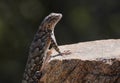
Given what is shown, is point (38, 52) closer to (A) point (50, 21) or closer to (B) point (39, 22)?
(A) point (50, 21)

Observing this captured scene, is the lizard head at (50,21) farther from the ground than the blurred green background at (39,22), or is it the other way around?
the lizard head at (50,21)

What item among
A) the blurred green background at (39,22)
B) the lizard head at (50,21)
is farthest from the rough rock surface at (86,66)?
the blurred green background at (39,22)

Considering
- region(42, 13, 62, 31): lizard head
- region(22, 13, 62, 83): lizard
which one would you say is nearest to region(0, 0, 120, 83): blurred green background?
region(42, 13, 62, 31): lizard head

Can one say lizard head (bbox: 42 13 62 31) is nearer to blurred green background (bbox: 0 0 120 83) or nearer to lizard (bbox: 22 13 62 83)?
lizard (bbox: 22 13 62 83)

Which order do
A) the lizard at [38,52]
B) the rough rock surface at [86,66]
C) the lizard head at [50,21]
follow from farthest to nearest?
the lizard head at [50,21] < the lizard at [38,52] < the rough rock surface at [86,66]

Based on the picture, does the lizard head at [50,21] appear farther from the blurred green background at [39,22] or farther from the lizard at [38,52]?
the blurred green background at [39,22]

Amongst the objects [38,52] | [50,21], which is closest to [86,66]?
[38,52]
